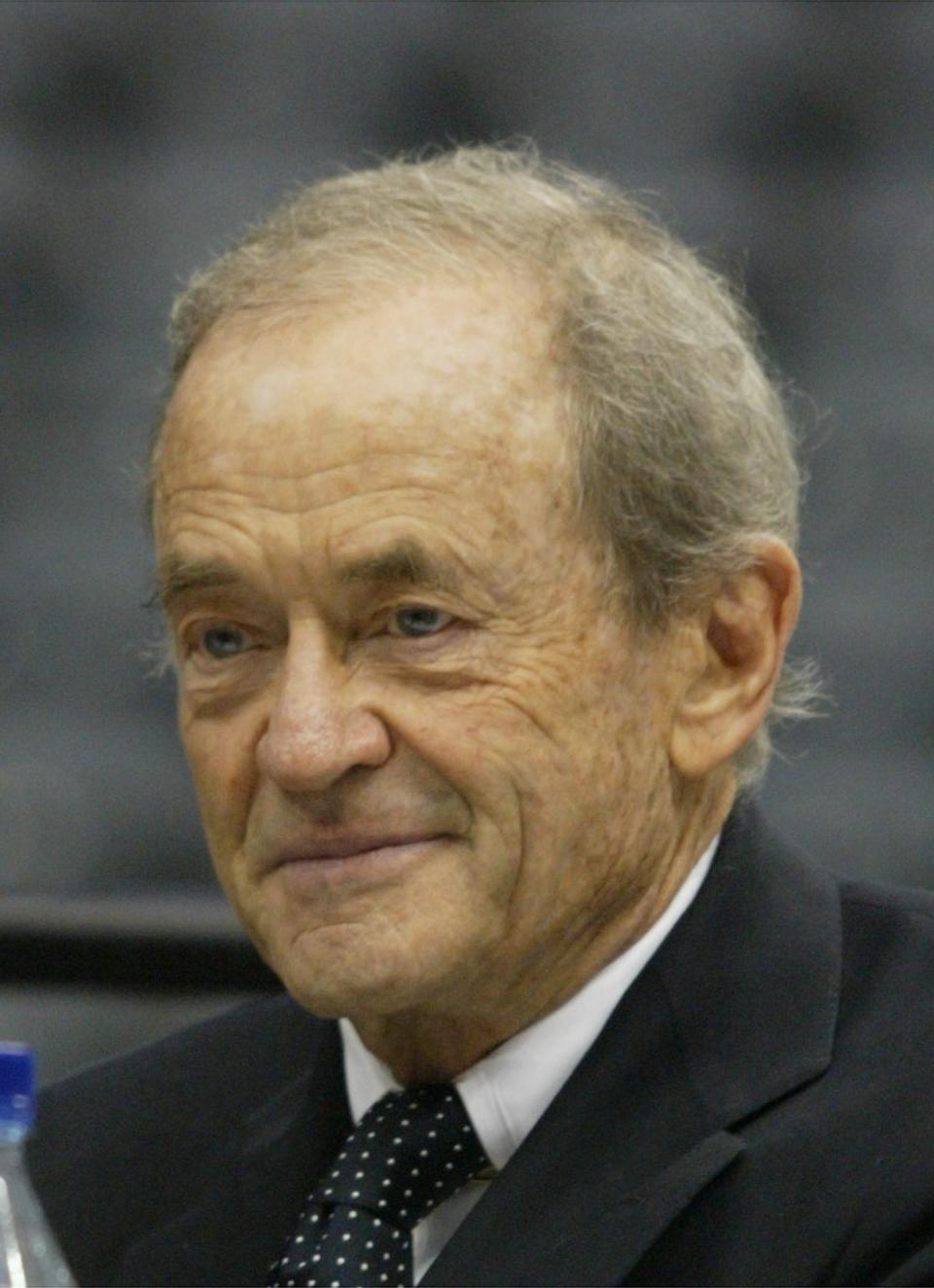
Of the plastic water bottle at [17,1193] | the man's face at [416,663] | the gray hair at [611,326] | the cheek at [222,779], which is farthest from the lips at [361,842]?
the plastic water bottle at [17,1193]

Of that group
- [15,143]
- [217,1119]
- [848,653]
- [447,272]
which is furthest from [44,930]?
[15,143]

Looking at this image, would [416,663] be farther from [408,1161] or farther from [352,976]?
[408,1161]

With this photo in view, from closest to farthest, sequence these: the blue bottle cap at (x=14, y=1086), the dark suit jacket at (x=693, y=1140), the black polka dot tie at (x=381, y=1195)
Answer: the blue bottle cap at (x=14, y=1086) → the dark suit jacket at (x=693, y=1140) → the black polka dot tie at (x=381, y=1195)

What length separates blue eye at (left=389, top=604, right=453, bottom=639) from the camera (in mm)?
2570

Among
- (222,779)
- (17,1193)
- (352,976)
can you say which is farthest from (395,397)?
(17,1193)

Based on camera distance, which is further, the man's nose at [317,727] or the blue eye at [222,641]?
the blue eye at [222,641]

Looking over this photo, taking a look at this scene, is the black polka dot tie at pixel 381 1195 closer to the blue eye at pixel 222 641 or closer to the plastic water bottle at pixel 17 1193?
the plastic water bottle at pixel 17 1193

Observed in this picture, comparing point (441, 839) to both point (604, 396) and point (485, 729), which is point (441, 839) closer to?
point (485, 729)

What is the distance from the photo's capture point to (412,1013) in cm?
268

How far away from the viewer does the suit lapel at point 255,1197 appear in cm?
277

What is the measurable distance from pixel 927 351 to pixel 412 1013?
8.20ft

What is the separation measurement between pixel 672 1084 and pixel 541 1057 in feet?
0.53

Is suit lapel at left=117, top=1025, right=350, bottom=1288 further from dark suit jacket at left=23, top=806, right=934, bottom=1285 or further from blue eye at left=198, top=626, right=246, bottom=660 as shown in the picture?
blue eye at left=198, top=626, right=246, bottom=660

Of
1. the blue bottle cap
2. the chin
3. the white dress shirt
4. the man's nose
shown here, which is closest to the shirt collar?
the white dress shirt
